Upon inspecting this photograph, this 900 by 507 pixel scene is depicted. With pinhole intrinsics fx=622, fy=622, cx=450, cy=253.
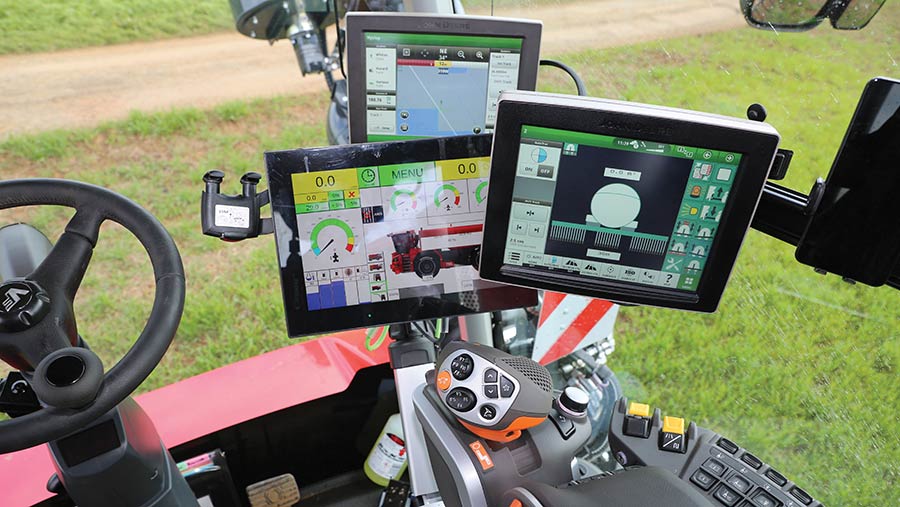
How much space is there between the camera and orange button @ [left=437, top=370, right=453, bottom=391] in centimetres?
110

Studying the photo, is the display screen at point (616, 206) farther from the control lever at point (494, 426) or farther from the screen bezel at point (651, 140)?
the control lever at point (494, 426)

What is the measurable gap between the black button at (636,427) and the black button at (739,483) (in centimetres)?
16

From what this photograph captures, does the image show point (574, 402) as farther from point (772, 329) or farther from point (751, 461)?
point (772, 329)

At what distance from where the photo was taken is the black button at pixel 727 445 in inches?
45.3

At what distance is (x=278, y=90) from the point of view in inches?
209

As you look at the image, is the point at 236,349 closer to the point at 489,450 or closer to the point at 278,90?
the point at 489,450

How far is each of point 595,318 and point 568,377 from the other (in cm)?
19

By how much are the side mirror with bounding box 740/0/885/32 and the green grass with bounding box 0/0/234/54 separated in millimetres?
5906

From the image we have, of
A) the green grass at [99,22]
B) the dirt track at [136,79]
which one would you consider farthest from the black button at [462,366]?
the green grass at [99,22]

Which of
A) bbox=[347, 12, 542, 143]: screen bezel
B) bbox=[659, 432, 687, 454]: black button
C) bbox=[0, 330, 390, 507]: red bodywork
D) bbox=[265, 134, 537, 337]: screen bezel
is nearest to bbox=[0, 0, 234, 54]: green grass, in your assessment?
bbox=[0, 330, 390, 507]: red bodywork

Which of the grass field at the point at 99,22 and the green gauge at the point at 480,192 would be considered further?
the grass field at the point at 99,22

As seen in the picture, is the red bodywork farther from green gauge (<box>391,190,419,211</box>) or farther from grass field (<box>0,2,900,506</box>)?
grass field (<box>0,2,900,506</box>)

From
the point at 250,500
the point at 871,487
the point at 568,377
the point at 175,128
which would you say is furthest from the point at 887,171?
the point at 175,128

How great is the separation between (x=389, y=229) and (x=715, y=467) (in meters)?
0.75
